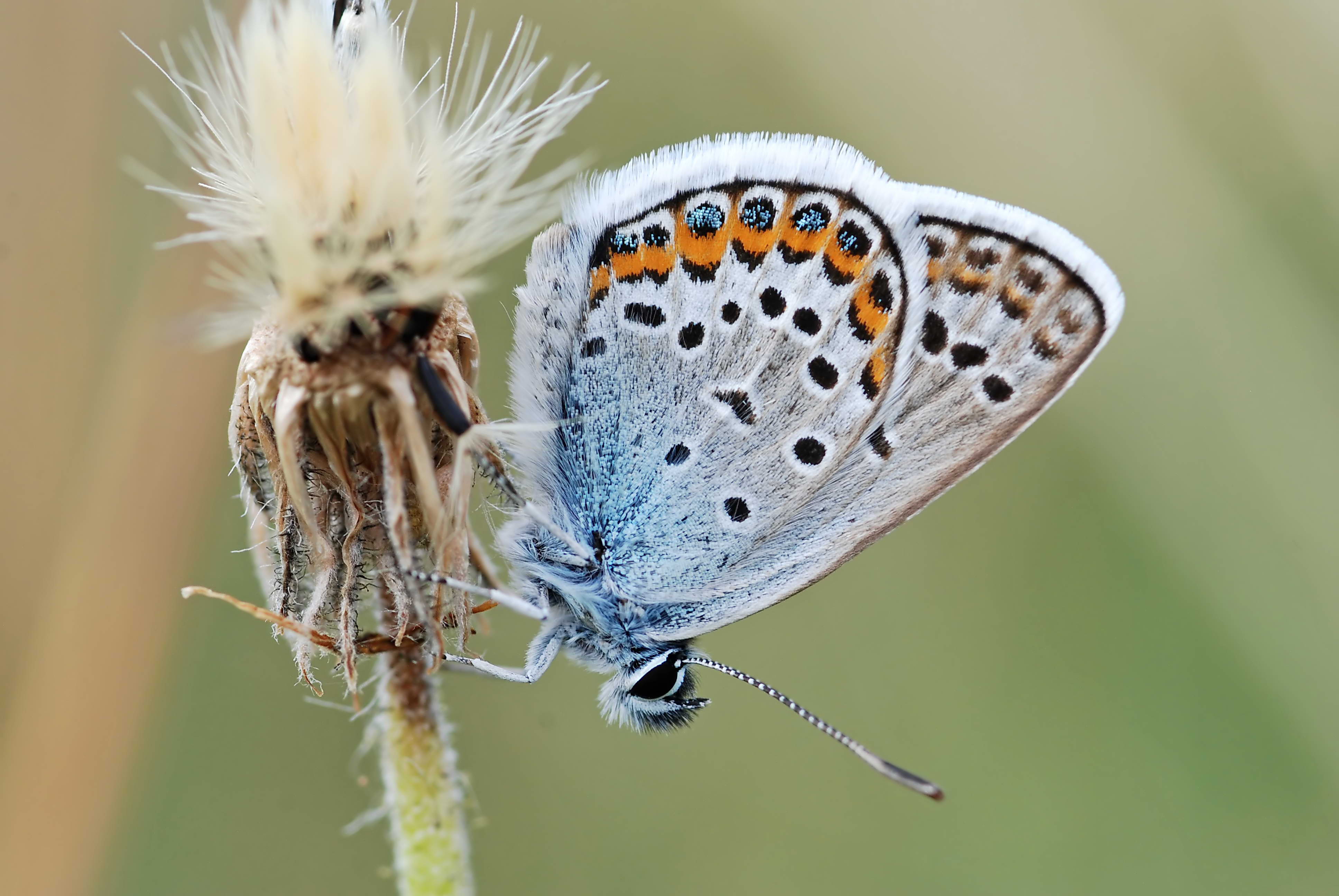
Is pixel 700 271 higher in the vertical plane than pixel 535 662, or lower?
higher

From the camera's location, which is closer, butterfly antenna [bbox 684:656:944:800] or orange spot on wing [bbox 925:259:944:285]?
butterfly antenna [bbox 684:656:944:800]

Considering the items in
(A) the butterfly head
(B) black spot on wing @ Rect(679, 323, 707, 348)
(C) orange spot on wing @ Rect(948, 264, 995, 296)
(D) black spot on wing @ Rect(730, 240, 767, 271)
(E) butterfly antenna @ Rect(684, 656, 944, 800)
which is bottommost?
(E) butterfly antenna @ Rect(684, 656, 944, 800)

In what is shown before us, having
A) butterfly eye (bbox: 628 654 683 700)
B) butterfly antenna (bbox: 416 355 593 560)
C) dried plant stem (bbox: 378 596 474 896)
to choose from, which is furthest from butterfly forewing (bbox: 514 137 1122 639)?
dried plant stem (bbox: 378 596 474 896)

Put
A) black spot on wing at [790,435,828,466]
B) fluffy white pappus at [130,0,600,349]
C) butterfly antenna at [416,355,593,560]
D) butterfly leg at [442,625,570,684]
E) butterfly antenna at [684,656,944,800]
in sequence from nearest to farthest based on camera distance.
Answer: fluffy white pappus at [130,0,600,349]
butterfly antenna at [416,355,593,560]
butterfly leg at [442,625,570,684]
butterfly antenna at [684,656,944,800]
black spot on wing at [790,435,828,466]

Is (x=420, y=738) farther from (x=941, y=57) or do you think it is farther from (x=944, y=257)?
(x=941, y=57)

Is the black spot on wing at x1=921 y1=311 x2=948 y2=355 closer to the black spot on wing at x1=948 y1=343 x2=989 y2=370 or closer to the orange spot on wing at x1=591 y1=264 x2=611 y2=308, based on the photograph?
the black spot on wing at x1=948 y1=343 x2=989 y2=370

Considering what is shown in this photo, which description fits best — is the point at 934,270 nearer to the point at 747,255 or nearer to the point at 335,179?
the point at 747,255

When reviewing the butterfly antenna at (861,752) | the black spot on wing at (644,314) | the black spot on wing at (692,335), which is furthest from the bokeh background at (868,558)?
the butterfly antenna at (861,752)

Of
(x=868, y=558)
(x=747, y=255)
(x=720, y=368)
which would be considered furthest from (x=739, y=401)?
(x=868, y=558)
